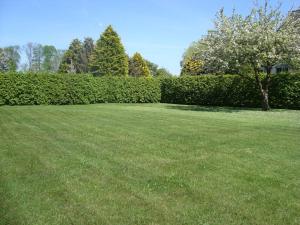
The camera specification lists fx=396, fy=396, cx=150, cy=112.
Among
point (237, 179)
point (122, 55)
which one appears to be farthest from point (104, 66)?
point (237, 179)

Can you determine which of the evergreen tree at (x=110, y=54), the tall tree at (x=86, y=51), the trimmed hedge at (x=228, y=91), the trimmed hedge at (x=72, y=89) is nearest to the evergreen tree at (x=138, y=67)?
the evergreen tree at (x=110, y=54)

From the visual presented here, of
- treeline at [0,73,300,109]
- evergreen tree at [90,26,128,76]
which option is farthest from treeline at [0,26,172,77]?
treeline at [0,73,300,109]

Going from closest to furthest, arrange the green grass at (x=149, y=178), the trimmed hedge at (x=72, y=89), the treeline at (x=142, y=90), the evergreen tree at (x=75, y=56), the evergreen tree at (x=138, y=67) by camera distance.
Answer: the green grass at (x=149, y=178)
the treeline at (x=142, y=90)
the trimmed hedge at (x=72, y=89)
the evergreen tree at (x=138, y=67)
the evergreen tree at (x=75, y=56)

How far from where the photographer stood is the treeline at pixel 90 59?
62.4 metres

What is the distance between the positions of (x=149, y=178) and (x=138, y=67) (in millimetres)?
66562

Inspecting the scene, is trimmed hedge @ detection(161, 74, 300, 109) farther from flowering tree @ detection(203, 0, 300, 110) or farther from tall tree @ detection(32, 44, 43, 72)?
tall tree @ detection(32, 44, 43, 72)

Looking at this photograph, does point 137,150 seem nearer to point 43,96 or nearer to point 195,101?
point 43,96

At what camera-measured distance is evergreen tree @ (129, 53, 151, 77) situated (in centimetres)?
7188

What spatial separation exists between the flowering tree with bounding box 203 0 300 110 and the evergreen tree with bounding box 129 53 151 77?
4929 cm

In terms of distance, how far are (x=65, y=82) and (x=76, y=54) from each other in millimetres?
57848

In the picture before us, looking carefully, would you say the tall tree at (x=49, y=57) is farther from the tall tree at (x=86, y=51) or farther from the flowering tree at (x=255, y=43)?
the flowering tree at (x=255, y=43)

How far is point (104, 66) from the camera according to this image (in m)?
62.3

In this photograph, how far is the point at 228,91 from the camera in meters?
27.0

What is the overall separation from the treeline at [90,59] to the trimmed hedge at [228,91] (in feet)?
75.8
